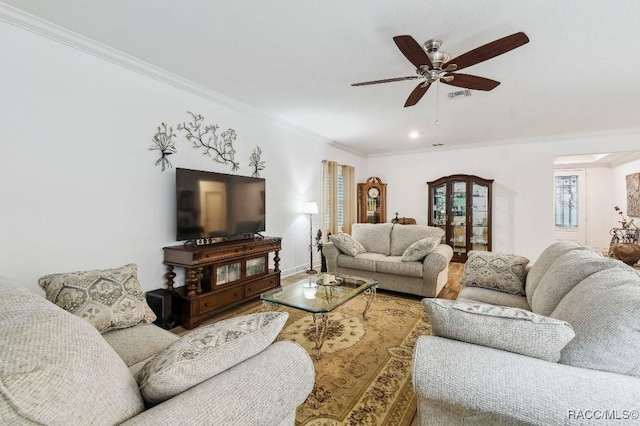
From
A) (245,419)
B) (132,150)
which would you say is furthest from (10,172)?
(245,419)

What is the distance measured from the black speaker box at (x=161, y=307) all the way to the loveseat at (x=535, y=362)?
8.06 feet

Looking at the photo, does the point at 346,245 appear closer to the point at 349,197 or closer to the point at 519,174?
the point at 349,197

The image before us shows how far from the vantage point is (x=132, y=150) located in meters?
2.86

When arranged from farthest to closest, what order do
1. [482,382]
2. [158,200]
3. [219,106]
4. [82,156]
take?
[219,106] → [158,200] → [82,156] → [482,382]

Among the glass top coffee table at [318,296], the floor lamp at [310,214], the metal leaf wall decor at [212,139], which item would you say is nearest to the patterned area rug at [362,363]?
the glass top coffee table at [318,296]

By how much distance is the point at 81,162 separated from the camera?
253 cm

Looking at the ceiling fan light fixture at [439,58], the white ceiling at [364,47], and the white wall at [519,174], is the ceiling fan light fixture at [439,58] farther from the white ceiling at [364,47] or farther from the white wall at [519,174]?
the white wall at [519,174]

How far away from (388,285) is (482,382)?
9.82 ft

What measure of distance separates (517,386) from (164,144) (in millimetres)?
3380

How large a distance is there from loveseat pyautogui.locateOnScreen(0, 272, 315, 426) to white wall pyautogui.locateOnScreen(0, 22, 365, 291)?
1.45m

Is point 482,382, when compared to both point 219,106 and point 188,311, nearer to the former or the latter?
point 188,311

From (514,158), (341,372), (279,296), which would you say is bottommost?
(341,372)

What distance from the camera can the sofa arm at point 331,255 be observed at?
4.37 metres

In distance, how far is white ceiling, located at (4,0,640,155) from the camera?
2.05 meters
